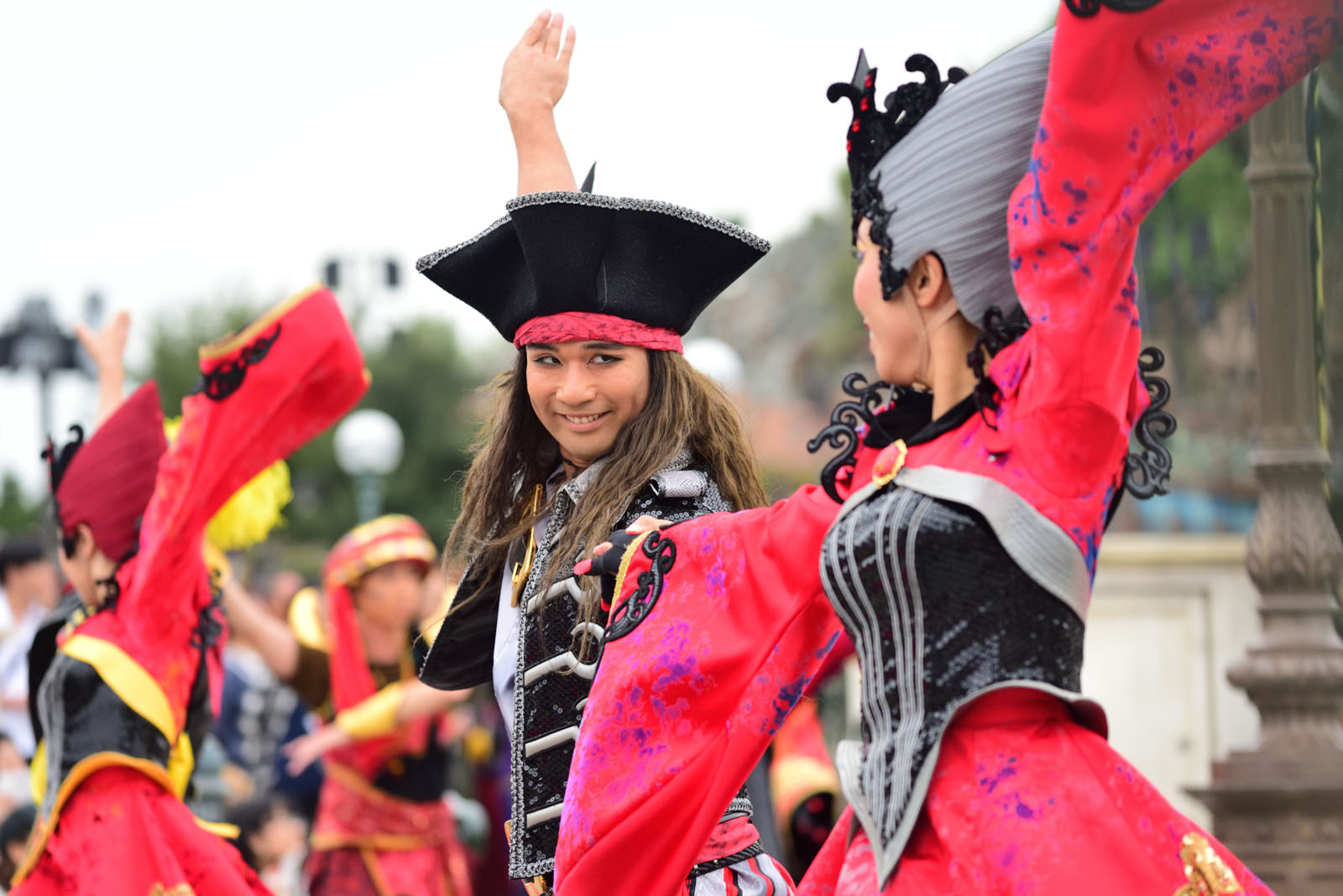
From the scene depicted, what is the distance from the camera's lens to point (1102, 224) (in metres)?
2.18

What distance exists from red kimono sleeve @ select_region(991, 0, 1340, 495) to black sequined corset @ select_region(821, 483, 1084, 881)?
0.50 ft

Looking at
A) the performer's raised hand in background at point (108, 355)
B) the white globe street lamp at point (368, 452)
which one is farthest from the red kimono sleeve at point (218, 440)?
the white globe street lamp at point (368, 452)

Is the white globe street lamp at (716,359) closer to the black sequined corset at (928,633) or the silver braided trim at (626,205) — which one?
the silver braided trim at (626,205)

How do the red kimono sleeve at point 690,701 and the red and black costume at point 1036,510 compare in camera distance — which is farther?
the red kimono sleeve at point 690,701

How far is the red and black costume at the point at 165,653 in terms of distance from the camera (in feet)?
14.3

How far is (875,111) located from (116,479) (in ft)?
9.77

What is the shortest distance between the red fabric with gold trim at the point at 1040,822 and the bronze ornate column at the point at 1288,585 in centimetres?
287

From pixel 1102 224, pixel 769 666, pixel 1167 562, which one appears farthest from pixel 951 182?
pixel 1167 562

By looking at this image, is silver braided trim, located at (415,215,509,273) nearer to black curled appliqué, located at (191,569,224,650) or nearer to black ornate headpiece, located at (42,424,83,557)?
black curled appliqué, located at (191,569,224,650)

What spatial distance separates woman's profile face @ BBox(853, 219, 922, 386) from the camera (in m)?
2.45

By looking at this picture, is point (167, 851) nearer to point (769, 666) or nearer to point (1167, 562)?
point (769, 666)

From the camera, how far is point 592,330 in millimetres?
3074

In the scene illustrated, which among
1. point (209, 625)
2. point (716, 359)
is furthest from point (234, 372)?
point (716, 359)

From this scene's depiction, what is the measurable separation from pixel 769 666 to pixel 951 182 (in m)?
0.80
